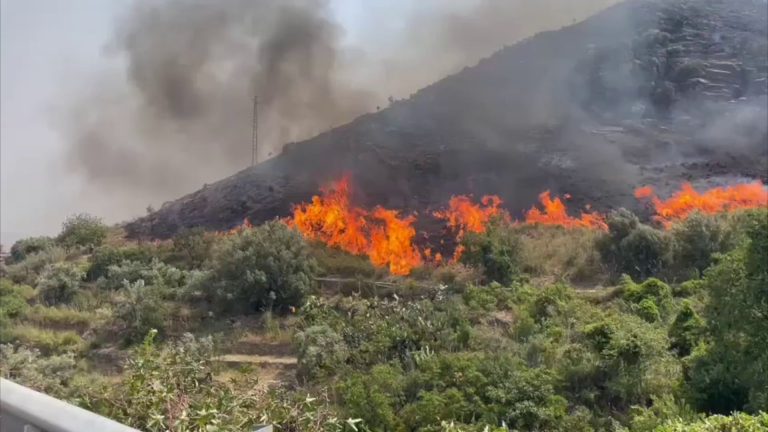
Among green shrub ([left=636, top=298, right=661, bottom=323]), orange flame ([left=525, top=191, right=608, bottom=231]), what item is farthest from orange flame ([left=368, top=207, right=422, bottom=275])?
green shrub ([left=636, top=298, right=661, bottom=323])

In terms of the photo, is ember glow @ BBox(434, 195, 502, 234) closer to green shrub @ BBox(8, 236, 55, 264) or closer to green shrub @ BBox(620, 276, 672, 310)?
green shrub @ BBox(620, 276, 672, 310)

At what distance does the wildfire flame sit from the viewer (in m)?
16.0

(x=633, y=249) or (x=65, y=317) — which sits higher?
(x=633, y=249)

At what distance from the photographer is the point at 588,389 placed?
707cm

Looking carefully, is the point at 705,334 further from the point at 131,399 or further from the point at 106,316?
the point at 106,316

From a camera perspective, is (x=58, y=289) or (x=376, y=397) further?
(x=58, y=289)

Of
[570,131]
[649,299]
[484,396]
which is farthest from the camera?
[570,131]

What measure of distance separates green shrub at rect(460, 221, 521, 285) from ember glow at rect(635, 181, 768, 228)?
696cm

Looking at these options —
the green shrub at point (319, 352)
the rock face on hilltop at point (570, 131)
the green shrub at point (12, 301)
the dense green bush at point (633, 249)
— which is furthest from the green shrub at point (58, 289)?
the dense green bush at point (633, 249)

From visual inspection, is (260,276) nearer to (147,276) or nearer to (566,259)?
(147,276)

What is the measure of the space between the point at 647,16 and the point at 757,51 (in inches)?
219

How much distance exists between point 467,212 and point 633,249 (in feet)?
26.5

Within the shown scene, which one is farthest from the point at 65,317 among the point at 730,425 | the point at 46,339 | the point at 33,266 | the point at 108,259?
the point at 730,425

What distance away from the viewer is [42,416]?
6.21 feet
